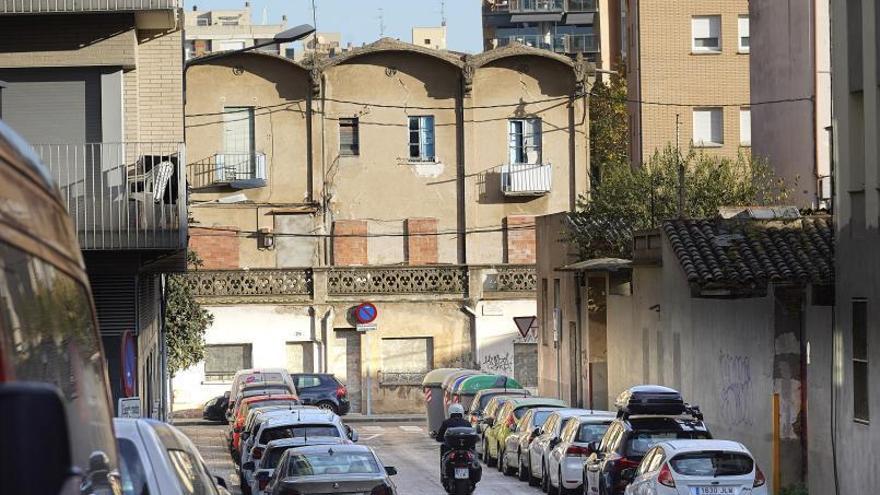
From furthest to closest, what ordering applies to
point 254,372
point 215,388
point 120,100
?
point 215,388
point 254,372
point 120,100

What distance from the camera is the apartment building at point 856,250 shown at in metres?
22.0

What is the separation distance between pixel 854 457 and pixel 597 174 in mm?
47210

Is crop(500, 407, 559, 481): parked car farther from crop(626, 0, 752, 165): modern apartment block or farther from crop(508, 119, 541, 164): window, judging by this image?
crop(508, 119, 541, 164): window

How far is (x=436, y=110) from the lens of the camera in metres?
62.2

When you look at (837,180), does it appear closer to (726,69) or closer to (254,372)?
(254,372)

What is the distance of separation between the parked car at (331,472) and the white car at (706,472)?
3.29 metres

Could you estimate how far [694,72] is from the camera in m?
61.0

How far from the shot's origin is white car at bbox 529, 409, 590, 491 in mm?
30109

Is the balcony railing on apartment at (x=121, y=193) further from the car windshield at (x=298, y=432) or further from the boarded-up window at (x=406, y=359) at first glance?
the boarded-up window at (x=406, y=359)

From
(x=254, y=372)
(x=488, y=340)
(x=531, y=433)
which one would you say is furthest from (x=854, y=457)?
(x=488, y=340)

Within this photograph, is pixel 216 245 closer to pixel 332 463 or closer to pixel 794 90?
pixel 794 90

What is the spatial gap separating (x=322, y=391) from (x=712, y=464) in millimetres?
29238

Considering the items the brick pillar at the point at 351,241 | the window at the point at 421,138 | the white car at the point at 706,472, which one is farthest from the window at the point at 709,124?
the white car at the point at 706,472

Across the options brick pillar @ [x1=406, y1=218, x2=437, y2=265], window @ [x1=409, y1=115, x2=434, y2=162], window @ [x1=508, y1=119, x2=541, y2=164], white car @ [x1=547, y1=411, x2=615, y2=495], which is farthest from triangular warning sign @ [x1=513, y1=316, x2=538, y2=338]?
white car @ [x1=547, y1=411, x2=615, y2=495]
